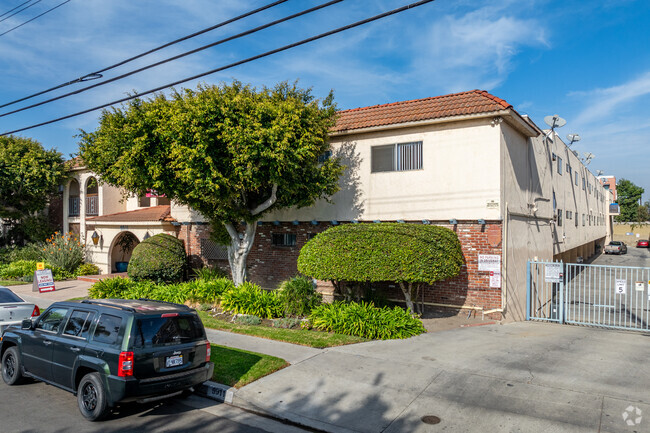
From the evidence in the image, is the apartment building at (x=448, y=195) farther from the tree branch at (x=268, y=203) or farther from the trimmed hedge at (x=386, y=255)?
the tree branch at (x=268, y=203)

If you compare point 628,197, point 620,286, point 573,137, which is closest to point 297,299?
point 620,286

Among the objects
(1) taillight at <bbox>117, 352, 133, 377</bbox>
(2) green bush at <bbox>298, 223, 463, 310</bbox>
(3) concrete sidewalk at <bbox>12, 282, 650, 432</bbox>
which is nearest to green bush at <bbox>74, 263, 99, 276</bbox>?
(2) green bush at <bbox>298, 223, 463, 310</bbox>

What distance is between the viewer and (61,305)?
7254 mm

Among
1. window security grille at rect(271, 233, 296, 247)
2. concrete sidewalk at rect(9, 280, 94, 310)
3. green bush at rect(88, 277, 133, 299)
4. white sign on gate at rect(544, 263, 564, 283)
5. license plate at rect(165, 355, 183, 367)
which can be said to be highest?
window security grille at rect(271, 233, 296, 247)

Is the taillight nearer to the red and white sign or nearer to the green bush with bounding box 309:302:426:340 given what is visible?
the green bush with bounding box 309:302:426:340

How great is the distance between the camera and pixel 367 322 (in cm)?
1055

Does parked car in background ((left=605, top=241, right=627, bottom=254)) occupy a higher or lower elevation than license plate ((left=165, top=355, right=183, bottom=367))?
lower

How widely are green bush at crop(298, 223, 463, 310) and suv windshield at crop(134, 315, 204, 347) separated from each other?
5.10 metres

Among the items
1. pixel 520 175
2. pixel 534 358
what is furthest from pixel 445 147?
pixel 534 358

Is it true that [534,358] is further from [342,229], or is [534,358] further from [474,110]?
[474,110]

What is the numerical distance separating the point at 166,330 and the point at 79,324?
4.59 feet

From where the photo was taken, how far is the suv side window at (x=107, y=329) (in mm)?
6207

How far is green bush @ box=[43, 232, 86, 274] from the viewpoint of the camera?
21516 millimetres

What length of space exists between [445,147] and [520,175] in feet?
9.50
